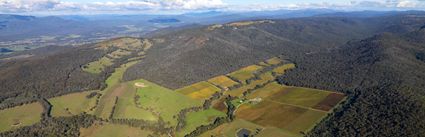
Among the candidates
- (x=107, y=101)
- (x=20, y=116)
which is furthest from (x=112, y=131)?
(x=20, y=116)

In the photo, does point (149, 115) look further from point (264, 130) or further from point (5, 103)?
point (5, 103)

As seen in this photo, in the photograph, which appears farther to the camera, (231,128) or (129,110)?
(129,110)

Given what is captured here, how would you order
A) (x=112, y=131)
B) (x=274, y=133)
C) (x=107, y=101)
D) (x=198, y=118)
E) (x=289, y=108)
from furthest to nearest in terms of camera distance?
(x=107, y=101), (x=289, y=108), (x=198, y=118), (x=112, y=131), (x=274, y=133)

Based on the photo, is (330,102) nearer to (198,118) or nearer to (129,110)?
(198,118)

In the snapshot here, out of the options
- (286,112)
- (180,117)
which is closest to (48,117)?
(180,117)

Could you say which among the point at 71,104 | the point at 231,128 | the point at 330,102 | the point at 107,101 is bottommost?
the point at 231,128

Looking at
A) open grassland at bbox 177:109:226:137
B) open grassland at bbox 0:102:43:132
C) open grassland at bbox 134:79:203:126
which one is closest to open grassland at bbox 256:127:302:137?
open grassland at bbox 177:109:226:137

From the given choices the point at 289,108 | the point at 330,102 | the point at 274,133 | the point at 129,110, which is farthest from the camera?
the point at 330,102

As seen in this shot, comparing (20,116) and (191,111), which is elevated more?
(20,116)
